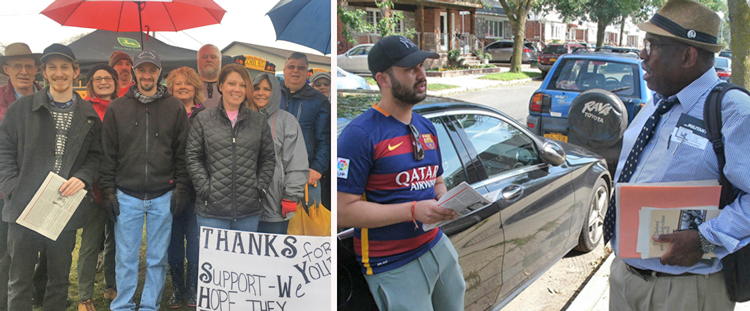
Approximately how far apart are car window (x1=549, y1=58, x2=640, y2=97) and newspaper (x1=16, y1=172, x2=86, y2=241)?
21.0ft

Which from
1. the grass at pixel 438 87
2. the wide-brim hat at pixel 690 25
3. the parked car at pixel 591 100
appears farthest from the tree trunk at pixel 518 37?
the wide-brim hat at pixel 690 25

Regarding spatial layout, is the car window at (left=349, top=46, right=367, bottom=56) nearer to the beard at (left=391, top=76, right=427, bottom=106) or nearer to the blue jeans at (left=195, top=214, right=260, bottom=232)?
the beard at (left=391, top=76, right=427, bottom=106)

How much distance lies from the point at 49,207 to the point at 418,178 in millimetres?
1562

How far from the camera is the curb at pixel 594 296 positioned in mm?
3947

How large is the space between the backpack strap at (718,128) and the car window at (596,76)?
16.7ft

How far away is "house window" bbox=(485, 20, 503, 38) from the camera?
4459 cm

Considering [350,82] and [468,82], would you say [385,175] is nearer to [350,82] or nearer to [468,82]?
[350,82]

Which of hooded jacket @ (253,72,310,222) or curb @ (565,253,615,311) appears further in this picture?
curb @ (565,253,615,311)

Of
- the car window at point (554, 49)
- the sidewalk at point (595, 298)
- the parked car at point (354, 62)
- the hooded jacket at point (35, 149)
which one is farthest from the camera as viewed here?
the car window at point (554, 49)

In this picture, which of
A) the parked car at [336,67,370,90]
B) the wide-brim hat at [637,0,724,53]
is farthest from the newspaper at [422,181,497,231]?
the parked car at [336,67,370,90]

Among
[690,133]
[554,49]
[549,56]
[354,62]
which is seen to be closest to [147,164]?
[690,133]

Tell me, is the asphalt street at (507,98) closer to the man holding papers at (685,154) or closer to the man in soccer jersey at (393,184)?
the man holding papers at (685,154)

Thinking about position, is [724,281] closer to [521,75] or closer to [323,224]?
[323,224]

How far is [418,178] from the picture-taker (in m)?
2.42
